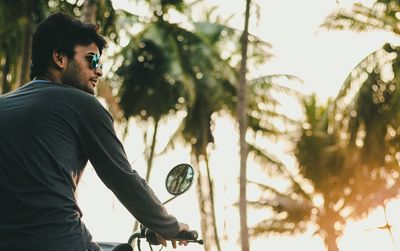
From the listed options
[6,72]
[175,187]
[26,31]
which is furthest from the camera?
[6,72]

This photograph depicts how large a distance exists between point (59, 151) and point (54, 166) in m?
0.05

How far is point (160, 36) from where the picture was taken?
17328 millimetres

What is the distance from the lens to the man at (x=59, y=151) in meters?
1.58

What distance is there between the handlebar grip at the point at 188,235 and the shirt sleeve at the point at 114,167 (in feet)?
0.48

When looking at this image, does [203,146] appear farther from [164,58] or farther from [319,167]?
[319,167]

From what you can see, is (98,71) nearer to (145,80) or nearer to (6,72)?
(6,72)

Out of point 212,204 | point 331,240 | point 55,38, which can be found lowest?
point 331,240

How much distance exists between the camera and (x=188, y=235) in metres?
2.07

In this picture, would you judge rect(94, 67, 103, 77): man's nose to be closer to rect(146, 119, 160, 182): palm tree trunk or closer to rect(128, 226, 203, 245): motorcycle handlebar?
rect(128, 226, 203, 245): motorcycle handlebar

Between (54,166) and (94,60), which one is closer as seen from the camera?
(54,166)

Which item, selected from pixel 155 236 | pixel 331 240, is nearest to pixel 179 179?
pixel 155 236

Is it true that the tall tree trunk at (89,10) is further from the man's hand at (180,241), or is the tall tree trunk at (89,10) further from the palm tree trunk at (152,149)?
the palm tree trunk at (152,149)

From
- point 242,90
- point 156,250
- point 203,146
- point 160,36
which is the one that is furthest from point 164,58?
point 156,250

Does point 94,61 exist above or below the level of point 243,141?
below
